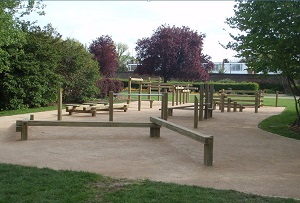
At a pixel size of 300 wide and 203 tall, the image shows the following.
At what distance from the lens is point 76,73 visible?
21.2 meters

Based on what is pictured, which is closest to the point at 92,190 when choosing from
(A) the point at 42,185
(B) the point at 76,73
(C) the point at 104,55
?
(A) the point at 42,185

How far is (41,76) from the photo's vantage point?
17.0 metres

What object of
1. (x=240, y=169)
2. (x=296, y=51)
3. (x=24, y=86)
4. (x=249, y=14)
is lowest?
(x=240, y=169)

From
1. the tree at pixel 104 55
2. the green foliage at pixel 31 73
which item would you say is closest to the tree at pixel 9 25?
the green foliage at pixel 31 73

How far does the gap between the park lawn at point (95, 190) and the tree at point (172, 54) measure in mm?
36561

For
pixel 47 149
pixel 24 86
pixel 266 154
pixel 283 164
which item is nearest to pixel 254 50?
pixel 266 154

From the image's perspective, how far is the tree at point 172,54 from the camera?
4138cm

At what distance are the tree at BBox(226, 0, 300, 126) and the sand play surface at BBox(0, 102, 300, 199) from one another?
2.68m

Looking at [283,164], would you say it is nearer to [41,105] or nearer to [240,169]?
[240,169]

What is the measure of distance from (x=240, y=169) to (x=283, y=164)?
41.6 inches

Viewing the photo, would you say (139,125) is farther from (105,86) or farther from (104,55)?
(104,55)

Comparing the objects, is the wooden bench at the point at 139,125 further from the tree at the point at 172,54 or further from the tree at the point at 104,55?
the tree at the point at 172,54

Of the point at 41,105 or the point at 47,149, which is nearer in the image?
the point at 47,149

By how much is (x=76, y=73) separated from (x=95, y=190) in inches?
676
